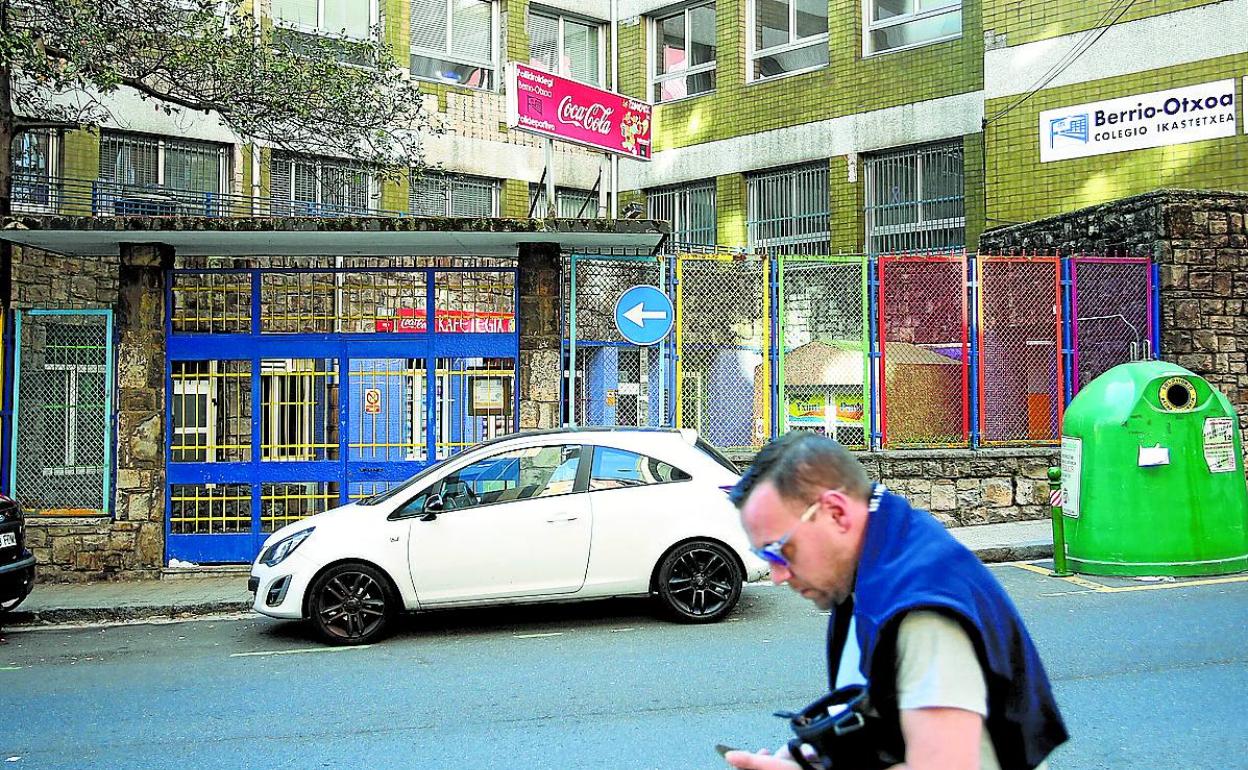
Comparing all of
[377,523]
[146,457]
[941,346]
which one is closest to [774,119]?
[941,346]

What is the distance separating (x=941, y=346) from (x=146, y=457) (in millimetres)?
9220

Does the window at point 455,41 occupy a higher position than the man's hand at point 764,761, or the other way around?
Result: the window at point 455,41

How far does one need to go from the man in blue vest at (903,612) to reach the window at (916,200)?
1808cm

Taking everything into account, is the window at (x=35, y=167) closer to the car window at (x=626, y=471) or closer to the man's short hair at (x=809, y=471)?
the car window at (x=626, y=471)

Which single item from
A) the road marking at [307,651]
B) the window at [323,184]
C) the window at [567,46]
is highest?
the window at [567,46]

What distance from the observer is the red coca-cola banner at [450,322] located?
1205cm

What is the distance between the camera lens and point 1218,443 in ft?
32.2

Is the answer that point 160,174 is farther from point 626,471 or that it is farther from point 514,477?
point 626,471

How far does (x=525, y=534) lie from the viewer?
846 centimetres

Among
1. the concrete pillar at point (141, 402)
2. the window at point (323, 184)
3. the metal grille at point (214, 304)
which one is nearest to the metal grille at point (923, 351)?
the metal grille at point (214, 304)

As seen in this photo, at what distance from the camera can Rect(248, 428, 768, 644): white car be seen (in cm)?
832

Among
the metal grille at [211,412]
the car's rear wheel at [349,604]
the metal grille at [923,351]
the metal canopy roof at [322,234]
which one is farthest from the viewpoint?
the metal grille at [923,351]

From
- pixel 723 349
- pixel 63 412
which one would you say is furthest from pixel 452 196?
pixel 63 412

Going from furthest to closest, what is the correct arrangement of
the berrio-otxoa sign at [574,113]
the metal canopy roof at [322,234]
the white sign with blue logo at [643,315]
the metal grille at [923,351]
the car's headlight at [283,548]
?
the berrio-otxoa sign at [574,113]
the metal grille at [923,351]
the white sign with blue logo at [643,315]
the metal canopy roof at [322,234]
the car's headlight at [283,548]
